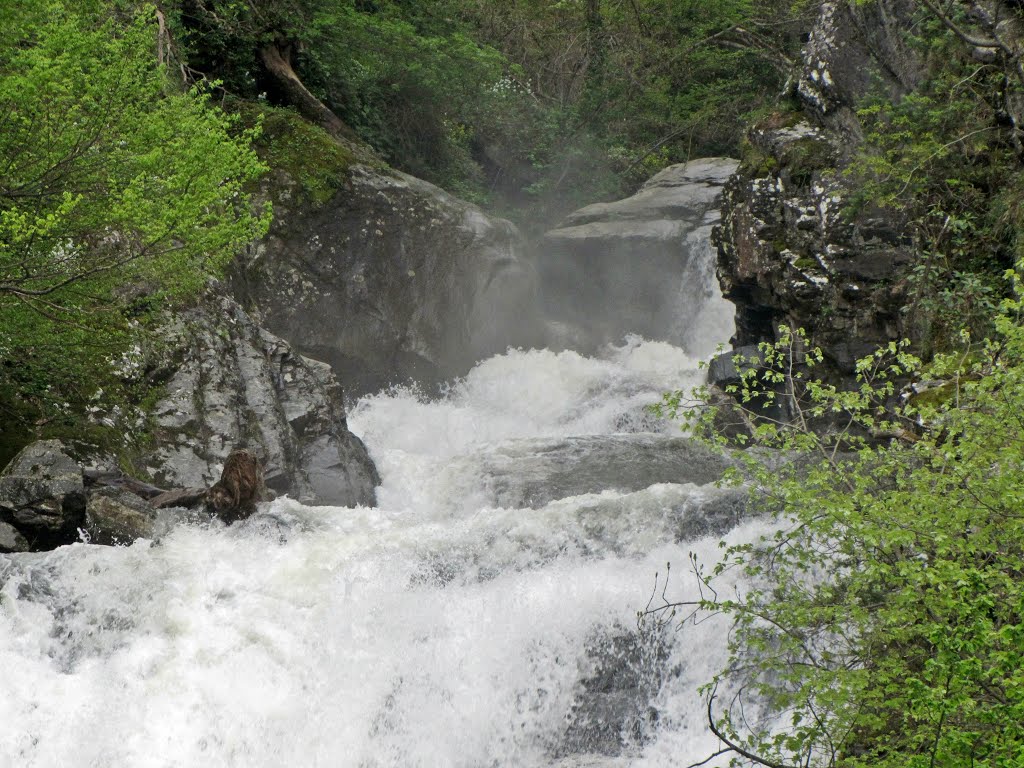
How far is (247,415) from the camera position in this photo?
1195 cm

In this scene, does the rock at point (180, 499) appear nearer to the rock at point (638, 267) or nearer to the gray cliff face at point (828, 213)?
the gray cliff face at point (828, 213)

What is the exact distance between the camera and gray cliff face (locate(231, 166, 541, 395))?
1627 cm

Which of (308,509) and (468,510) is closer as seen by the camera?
(308,509)

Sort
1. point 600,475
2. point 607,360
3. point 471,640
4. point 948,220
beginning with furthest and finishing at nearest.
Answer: point 607,360 < point 600,475 < point 948,220 < point 471,640

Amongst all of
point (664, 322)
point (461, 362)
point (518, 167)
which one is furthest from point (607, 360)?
point (518, 167)

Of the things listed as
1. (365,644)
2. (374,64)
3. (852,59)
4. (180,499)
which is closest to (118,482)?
(180,499)

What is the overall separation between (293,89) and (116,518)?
12.1m

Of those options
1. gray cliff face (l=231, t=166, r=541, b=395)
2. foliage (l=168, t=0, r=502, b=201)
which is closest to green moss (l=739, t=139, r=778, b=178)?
gray cliff face (l=231, t=166, r=541, b=395)

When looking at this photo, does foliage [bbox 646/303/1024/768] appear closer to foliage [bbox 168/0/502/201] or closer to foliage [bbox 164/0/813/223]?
foliage [bbox 168/0/502/201]

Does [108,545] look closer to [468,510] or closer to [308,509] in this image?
[308,509]

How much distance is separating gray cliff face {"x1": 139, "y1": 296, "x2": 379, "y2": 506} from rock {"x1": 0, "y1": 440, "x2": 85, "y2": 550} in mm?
1524

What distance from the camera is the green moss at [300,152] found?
54.5 feet

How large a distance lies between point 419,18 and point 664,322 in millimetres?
9601

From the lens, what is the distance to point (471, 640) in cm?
838
